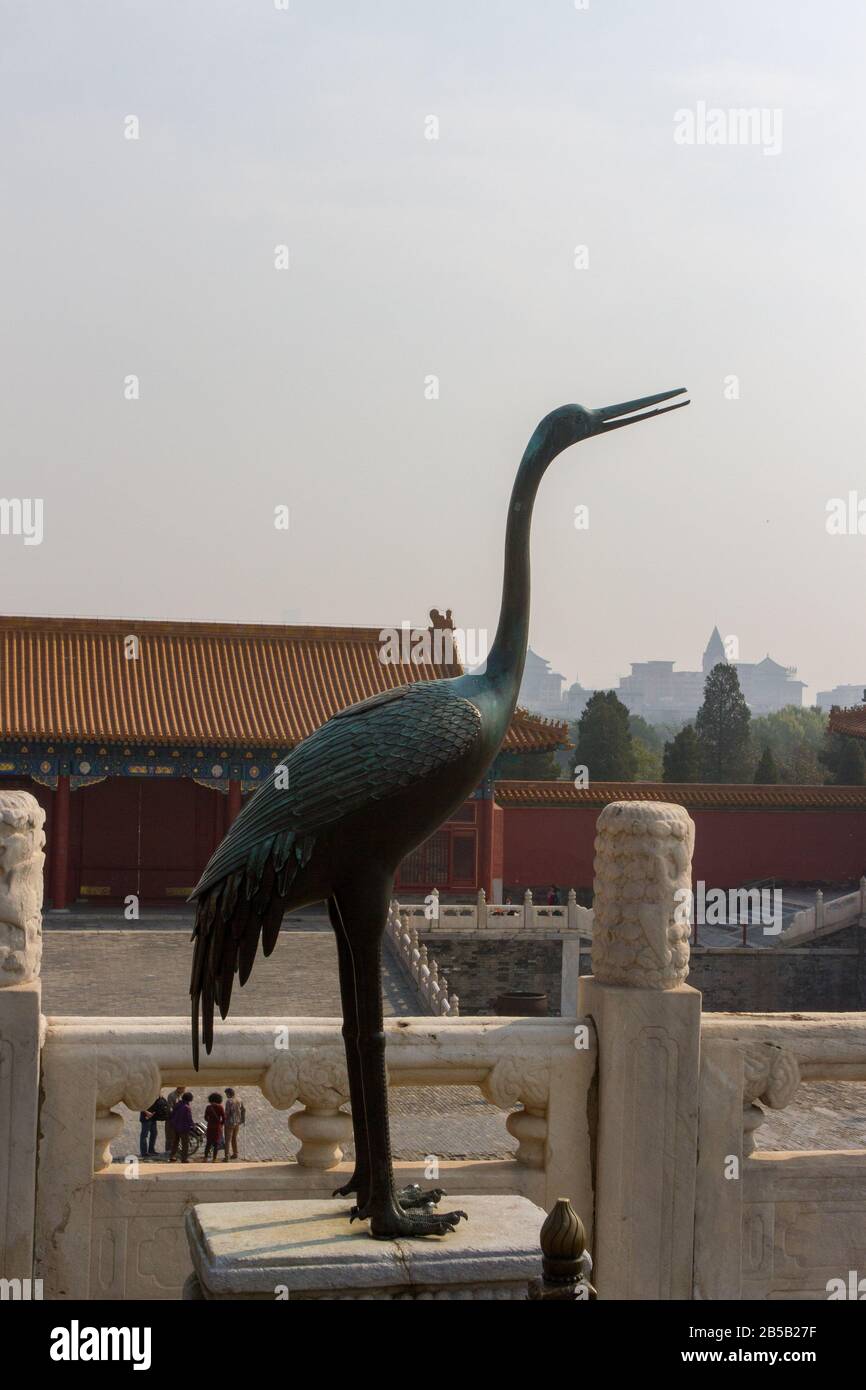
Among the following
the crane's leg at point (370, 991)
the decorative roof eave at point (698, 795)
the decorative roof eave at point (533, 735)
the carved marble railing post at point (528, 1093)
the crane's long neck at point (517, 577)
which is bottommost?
the carved marble railing post at point (528, 1093)

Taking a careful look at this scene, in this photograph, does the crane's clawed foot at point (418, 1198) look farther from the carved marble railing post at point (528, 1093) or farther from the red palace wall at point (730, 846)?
Answer: the red palace wall at point (730, 846)

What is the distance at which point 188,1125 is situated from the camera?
41.4 feet

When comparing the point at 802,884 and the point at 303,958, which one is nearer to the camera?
the point at 303,958

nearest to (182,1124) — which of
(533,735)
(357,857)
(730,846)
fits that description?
(357,857)

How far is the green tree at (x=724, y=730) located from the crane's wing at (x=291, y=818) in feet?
152

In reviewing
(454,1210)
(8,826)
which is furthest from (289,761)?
(454,1210)

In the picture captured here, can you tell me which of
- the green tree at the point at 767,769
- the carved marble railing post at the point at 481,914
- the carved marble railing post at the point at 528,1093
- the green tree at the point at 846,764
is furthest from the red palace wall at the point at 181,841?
the carved marble railing post at the point at 528,1093

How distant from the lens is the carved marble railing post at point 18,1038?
4637 mm

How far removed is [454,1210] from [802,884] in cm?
2985

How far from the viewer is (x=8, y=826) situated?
15.2ft

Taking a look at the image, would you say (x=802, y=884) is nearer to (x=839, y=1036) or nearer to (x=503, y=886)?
(x=503, y=886)

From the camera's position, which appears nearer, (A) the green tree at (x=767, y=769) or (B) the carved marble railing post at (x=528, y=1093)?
(B) the carved marble railing post at (x=528, y=1093)

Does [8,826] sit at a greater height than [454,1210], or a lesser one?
greater

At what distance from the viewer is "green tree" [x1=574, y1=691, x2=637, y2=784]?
1703 inches
